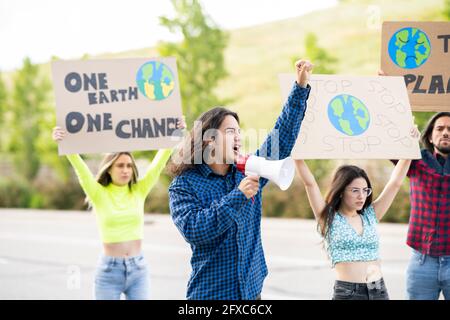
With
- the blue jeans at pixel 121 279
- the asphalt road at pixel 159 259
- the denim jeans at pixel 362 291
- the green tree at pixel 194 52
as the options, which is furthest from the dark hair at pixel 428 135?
the green tree at pixel 194 52

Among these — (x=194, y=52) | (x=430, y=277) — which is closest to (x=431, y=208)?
(x=430, y=277)

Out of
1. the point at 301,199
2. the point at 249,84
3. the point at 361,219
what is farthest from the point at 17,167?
the point at 249,84

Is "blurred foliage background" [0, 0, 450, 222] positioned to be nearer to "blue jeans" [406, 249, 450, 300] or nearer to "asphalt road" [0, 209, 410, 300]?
"asphalt road" [0, 209, 410, 300]

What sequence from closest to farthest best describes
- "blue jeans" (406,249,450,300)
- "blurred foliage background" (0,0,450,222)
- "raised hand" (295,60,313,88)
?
"raised hand" (295,60,313,88), "blue jeans" (406,249,450,300), "blurred foliage background" (0,0,450,222)

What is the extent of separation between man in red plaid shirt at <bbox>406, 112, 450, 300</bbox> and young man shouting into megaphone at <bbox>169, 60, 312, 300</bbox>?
54.4 inches

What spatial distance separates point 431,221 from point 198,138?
172 centimetres

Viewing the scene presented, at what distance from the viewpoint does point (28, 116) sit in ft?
70.1

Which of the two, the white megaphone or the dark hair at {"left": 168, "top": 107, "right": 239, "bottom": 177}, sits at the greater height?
the dark hair at {"left": 168, "top": 107, "right": 239, "bottom": 177}

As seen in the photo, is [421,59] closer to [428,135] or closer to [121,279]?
[428,135]

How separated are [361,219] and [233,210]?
1.40m

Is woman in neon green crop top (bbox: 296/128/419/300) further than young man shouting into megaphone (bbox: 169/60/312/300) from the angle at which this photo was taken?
Yes

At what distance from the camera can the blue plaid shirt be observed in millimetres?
2676

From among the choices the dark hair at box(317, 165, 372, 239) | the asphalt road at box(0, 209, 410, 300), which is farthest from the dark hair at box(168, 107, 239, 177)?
the asphalt road at box(0, 209, 410, 300)

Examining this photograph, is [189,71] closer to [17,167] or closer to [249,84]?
[17,167]
